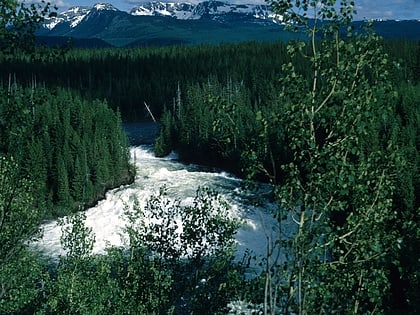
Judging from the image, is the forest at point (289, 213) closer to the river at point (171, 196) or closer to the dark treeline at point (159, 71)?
the river at point (171, 196)

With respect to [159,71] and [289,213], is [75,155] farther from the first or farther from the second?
[159,71]

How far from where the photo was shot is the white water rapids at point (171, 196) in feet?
171

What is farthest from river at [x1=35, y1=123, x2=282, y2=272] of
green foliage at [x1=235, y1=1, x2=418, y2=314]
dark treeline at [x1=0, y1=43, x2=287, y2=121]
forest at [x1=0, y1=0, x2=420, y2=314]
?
dark treeline at [x1=0, y1=43, x2=287, y2=121]

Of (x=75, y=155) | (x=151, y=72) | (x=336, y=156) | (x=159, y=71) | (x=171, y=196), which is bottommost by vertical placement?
(x=171, y=196)

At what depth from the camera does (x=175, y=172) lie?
2987 inches

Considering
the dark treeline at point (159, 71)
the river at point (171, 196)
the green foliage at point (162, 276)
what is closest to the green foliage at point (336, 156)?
the green foliage at point (162, 276)

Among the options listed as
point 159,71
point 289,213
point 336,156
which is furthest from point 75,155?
point 159,71

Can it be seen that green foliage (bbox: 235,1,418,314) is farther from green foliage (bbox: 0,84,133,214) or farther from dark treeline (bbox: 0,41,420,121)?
dark treeline (bbox: 0,41,420,121)

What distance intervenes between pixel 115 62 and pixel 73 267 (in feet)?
468

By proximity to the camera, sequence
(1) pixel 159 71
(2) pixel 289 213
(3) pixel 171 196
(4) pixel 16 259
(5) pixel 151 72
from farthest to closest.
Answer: (5) pixel 151 72 < (1) pixel 159 71 < (3) pixel 171 196 < (4) pixel 16 259 < (2) pixel 289 213

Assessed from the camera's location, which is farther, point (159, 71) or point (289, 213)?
point (159, 71)

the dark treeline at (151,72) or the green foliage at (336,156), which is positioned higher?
the green foliage at (336,156)

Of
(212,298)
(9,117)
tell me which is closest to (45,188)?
(212,298)

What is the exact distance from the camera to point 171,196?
61.6 m
